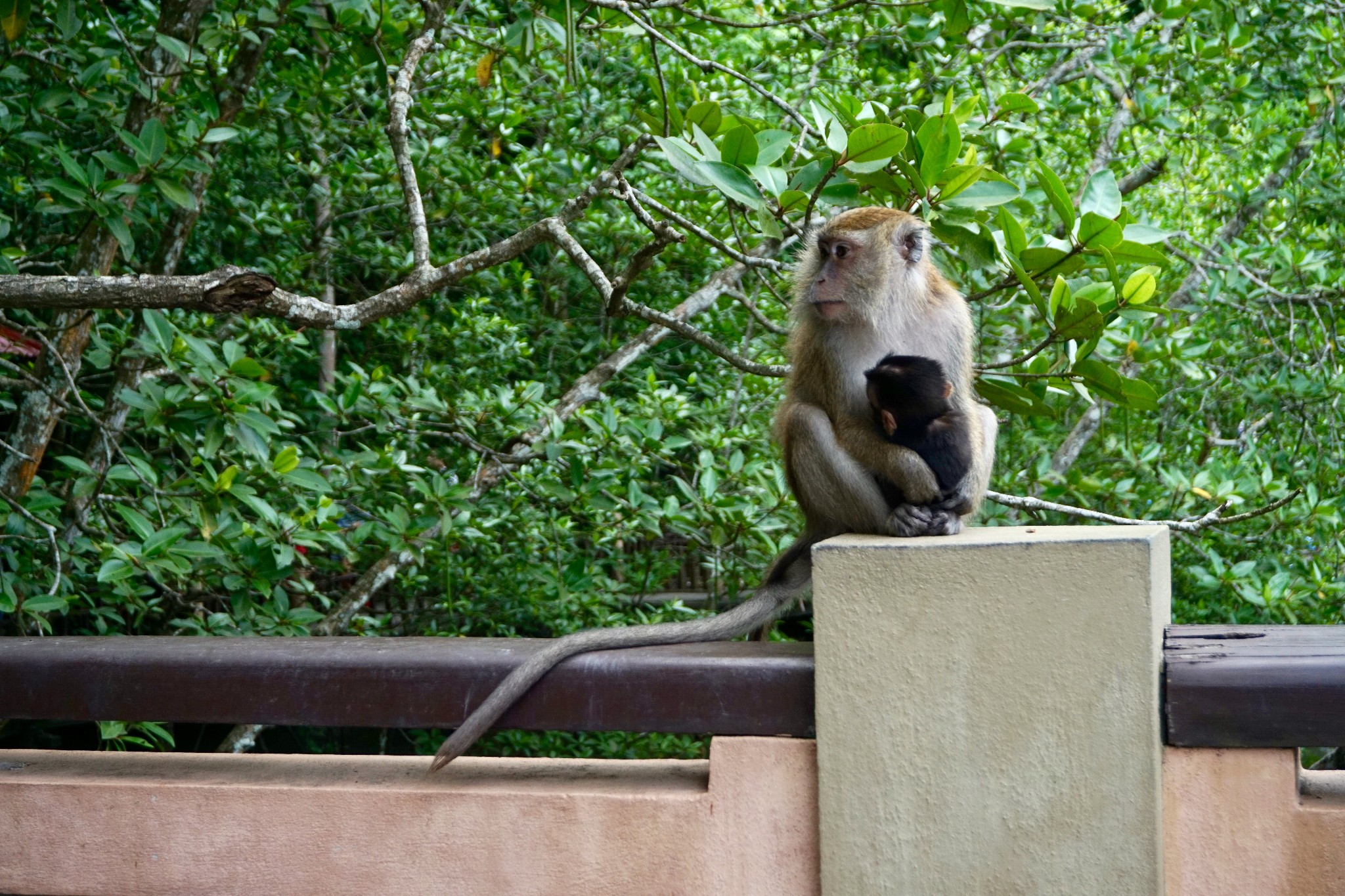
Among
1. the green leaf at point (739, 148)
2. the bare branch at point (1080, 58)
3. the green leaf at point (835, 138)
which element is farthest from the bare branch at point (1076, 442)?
the green leaf at point (739, 148)

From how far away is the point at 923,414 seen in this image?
2.74 metres

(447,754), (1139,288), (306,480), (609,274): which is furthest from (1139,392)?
(609,274)

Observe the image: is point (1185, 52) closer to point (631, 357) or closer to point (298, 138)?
point (631, 357)

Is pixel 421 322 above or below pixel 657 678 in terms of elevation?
above

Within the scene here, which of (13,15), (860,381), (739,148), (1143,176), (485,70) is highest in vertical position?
(485,70)

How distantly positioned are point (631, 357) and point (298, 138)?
6.12 feet

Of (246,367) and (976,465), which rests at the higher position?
(246,367)

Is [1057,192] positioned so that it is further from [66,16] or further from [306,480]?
[66,16]

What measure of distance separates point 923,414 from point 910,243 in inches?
22.9

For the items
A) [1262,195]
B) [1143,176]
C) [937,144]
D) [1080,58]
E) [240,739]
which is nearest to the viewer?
[937,144]

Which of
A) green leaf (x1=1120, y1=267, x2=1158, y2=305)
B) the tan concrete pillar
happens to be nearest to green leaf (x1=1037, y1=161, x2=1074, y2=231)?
green leaf (x1=1120, y1=267, x2=1158, y2=305)

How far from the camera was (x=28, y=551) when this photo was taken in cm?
367

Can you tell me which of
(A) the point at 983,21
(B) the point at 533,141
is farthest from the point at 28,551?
(A) the point at 983,21

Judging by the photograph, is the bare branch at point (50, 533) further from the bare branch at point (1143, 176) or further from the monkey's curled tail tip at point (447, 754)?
the bare branch at point (1143, 176)
